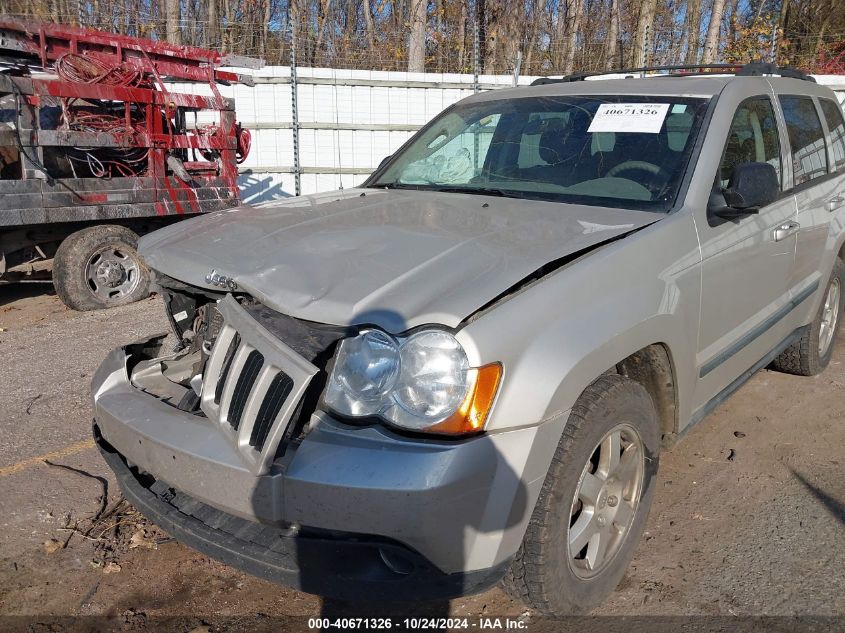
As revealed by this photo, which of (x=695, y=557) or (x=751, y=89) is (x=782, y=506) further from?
(x=751, y=89)

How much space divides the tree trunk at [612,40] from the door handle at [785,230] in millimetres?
13746

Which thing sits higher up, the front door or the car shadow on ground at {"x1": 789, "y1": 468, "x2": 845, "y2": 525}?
the front door

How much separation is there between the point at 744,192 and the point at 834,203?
6.11ft

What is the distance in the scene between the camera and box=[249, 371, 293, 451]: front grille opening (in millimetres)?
2152

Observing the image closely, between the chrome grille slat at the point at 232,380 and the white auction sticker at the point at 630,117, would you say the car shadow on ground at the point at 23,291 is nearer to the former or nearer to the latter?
the chrome grille slat at the point at 232,380

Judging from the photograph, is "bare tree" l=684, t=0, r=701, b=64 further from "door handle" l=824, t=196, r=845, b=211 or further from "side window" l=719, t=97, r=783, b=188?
"side window" l=719, t=97, r=783, b=188

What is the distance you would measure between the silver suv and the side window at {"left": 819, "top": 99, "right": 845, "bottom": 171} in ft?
4.26

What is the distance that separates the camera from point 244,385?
2.28 metres

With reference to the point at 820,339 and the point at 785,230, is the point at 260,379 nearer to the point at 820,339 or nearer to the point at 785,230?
the point at 785,230

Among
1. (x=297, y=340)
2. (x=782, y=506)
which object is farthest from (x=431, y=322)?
(x=782, y=506)

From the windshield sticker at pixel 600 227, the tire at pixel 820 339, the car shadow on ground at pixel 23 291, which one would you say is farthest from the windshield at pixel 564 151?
the car shadow on ground at pixel 23 291

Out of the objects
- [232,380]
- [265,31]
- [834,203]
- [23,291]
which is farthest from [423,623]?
[265,31]

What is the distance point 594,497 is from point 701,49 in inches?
776

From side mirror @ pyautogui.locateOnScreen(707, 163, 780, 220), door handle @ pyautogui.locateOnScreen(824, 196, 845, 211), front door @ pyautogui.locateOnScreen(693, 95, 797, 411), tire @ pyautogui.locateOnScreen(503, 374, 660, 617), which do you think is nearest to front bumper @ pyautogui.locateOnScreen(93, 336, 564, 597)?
tire @ pyautogui.locateOnScreen(503, 374, 660, 617)
